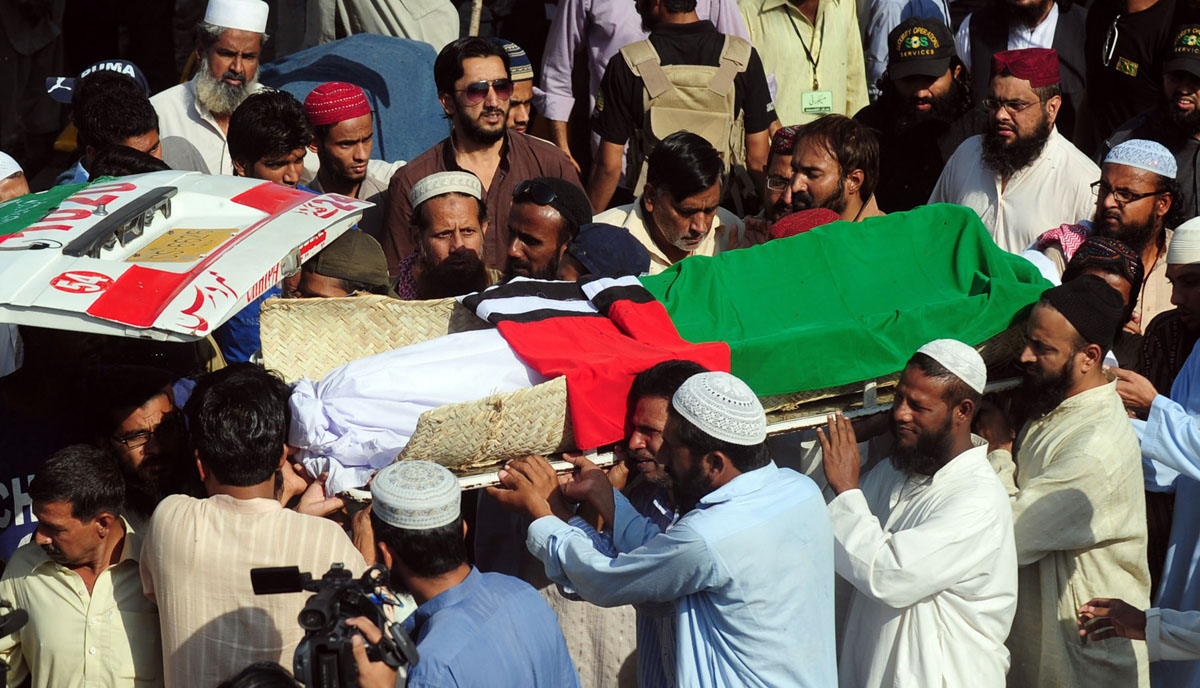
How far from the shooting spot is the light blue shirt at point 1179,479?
14.5 feet

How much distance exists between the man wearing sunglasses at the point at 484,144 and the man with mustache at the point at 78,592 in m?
2.45

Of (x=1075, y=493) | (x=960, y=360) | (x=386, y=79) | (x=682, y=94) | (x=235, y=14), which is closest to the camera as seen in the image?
(x=960, y=360)

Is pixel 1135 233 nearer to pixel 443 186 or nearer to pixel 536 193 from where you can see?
pixel 536 193

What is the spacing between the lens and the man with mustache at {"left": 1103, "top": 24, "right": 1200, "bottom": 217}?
6.13 m

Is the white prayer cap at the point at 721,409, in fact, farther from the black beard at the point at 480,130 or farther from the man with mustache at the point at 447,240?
the black beard at the point at 480,130

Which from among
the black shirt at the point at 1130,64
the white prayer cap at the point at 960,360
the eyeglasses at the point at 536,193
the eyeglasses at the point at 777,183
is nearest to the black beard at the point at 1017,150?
the eyeglasses at the point at 777,183

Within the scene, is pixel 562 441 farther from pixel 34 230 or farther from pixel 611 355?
pixel 34 230

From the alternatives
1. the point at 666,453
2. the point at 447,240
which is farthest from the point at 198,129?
the point at 666,453

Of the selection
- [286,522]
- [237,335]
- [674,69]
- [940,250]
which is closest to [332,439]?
[286,522]

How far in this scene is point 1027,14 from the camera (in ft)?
24.2

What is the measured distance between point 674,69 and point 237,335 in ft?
8.84

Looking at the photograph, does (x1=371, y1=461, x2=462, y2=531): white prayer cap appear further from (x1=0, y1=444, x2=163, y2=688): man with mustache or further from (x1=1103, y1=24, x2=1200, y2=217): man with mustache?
(x1=1103, y1=24, x2=1200, y2=217): man with mustache

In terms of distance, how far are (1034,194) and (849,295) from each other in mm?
1916

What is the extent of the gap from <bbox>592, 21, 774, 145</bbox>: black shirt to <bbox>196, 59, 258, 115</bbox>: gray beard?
1.82 m
